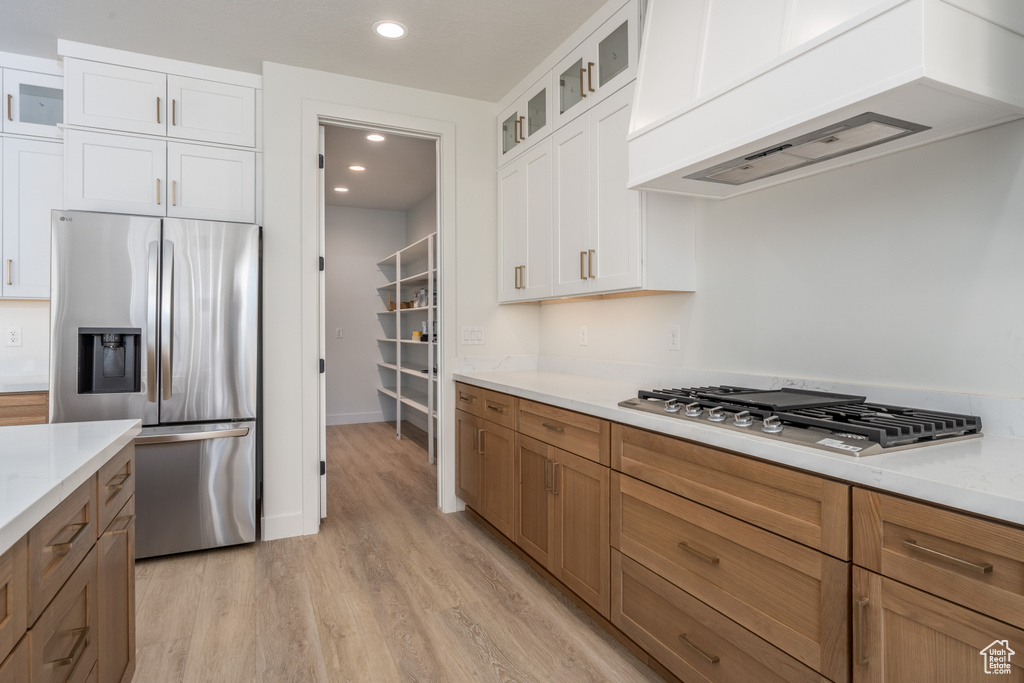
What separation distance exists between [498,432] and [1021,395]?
6.58ft

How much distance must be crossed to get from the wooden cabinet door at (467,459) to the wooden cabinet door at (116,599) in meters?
1.72

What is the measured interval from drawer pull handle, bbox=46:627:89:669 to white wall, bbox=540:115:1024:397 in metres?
2.12

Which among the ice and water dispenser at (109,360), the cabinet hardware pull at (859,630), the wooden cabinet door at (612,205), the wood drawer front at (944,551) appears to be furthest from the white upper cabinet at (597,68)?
the ice and water dispenser at (109,360)

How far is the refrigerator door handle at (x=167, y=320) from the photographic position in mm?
2684

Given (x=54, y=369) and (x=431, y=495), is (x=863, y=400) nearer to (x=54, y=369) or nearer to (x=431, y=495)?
(x=431, y=495)

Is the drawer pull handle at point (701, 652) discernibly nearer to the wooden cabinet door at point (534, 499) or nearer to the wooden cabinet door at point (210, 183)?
the wooden cabinet door at point (534, 499)

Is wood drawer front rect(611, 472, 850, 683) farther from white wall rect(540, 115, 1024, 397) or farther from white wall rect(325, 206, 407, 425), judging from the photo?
white wall rect(325, 206, 407, 425)

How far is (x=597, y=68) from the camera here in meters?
2.47

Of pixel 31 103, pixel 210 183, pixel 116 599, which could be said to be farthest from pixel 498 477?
pixel 31 103

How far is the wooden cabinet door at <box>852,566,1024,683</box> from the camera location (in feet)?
2.97

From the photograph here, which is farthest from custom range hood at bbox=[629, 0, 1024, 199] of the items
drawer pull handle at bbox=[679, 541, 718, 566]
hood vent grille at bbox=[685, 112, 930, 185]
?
drawer pull handle at bbox=[679, 541, 718, 566]

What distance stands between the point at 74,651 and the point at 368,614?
48.1 inches

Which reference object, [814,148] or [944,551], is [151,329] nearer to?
[814,148]

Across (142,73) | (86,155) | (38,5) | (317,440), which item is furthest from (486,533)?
(38,5)
